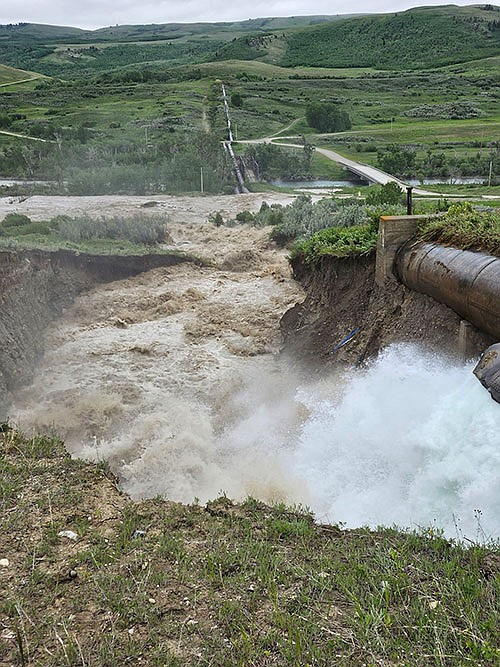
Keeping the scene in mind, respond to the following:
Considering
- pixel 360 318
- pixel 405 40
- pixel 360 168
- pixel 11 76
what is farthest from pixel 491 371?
pixel 405 40

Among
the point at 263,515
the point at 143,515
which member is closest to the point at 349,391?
the point at 263,515

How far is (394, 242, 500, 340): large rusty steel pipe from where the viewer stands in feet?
28.0

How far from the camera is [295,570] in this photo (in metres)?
5.54

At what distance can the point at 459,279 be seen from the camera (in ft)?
30.5

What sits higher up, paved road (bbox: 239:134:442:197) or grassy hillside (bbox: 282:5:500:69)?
grassy hillside (bbox: 282:5:500:69)

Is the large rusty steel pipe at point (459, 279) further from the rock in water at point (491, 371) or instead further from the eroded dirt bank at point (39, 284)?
the eroded dirt bank at point (39, 284)

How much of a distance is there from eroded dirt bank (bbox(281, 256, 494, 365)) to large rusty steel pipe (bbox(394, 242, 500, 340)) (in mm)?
286

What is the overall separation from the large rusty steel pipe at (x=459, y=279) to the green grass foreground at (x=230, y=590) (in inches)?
149

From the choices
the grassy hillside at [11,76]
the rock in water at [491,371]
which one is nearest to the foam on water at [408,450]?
the rock in water at [491,371]

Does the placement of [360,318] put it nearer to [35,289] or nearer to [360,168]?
[35,289]

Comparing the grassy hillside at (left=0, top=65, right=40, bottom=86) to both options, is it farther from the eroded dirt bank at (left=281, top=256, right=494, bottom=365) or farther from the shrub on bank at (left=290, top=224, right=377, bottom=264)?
the eroded dirt bank at (left=281, top=256, right=494, bottom=365)

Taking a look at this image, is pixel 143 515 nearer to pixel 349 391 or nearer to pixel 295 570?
pixel 295 570

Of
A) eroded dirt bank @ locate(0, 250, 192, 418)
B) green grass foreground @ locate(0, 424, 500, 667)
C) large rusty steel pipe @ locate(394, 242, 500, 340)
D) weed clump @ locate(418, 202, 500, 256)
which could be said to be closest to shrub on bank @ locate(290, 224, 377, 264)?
large rusty steel pipe @ locate(394, 242, 500, 340)

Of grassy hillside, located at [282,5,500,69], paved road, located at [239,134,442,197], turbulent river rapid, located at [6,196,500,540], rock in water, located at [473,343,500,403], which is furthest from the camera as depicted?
grassy hillside, located at [282,5,500,69]
